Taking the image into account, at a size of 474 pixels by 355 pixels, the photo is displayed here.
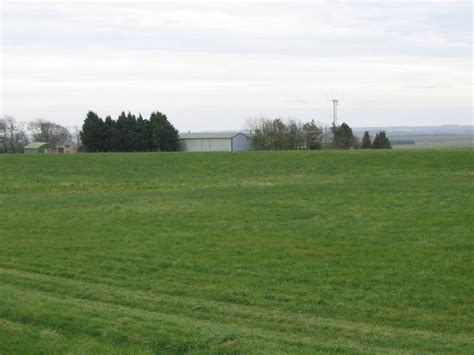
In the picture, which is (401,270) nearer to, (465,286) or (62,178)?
(465,286)

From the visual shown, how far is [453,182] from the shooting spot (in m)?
31.1

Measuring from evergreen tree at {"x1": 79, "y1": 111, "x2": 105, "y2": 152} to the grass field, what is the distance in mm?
56676

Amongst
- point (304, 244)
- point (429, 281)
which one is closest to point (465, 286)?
point (429, 281)

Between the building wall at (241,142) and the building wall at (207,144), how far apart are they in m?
1.41

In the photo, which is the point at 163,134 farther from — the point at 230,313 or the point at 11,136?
the point at 230,313

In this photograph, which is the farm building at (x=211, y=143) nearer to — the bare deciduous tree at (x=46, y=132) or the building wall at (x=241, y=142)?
the building wall at (x=241, y=142)

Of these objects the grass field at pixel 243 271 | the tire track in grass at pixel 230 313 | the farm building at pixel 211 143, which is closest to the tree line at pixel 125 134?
the farm building at pixel 211 143

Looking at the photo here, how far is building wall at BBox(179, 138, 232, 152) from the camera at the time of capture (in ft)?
325

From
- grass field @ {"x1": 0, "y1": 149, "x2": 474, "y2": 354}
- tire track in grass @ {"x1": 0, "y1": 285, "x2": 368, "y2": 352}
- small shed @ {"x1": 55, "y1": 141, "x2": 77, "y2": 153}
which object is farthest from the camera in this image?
small shed @ {"x1": 55, "y1": 141, "x2": 77, "y2": 153}

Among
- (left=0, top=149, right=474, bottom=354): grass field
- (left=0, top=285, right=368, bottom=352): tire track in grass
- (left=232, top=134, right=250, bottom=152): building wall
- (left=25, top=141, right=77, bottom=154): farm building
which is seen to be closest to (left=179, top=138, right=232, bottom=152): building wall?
(left=232, top=134, right=250, bottom=152): building wall

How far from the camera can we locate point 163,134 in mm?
89000

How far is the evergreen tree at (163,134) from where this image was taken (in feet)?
289

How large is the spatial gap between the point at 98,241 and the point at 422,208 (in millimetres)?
10864

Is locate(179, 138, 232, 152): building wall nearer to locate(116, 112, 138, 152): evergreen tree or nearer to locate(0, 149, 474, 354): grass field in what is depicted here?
locate(116, 112, 138, 152): evergreen tree
